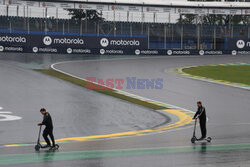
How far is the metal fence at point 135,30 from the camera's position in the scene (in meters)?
63.6

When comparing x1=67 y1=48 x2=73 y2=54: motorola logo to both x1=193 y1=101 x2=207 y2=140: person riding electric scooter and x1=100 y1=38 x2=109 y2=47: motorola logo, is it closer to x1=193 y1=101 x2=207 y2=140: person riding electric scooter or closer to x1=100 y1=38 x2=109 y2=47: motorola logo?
x1=100 y1=38 x2=109 y2=47: motorola logo

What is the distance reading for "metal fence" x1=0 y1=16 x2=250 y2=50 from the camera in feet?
209

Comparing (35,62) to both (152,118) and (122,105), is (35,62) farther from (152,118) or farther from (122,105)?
(152,118)

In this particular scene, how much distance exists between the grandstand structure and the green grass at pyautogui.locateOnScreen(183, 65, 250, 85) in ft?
41.0

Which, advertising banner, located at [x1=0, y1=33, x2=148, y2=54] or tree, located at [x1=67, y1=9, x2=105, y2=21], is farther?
tree, located at [x1=67, y1=9, x2=105, y2=21]

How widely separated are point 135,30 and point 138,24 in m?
3.10

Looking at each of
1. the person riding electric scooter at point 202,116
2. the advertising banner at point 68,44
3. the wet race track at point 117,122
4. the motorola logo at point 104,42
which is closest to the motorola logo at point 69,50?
the advertising banner at point 68,44

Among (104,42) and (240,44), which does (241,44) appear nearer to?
(240,44)

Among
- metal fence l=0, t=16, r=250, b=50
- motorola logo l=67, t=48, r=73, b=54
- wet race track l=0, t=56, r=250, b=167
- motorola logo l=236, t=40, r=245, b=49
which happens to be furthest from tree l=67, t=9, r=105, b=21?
wet race track l=0, t=56, r=250, b=167

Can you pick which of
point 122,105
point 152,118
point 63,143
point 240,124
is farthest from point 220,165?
point 122,105

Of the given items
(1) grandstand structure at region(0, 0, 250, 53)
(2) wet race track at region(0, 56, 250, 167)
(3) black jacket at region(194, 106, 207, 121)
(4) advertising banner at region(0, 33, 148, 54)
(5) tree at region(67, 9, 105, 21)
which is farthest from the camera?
(5) tree at region(67, 9, 105, 21)

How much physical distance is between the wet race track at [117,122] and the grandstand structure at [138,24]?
24.0m

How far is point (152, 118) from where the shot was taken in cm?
2169

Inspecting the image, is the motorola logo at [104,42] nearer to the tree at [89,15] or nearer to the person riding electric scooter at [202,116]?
the person riding electric scooter at [202,116]
